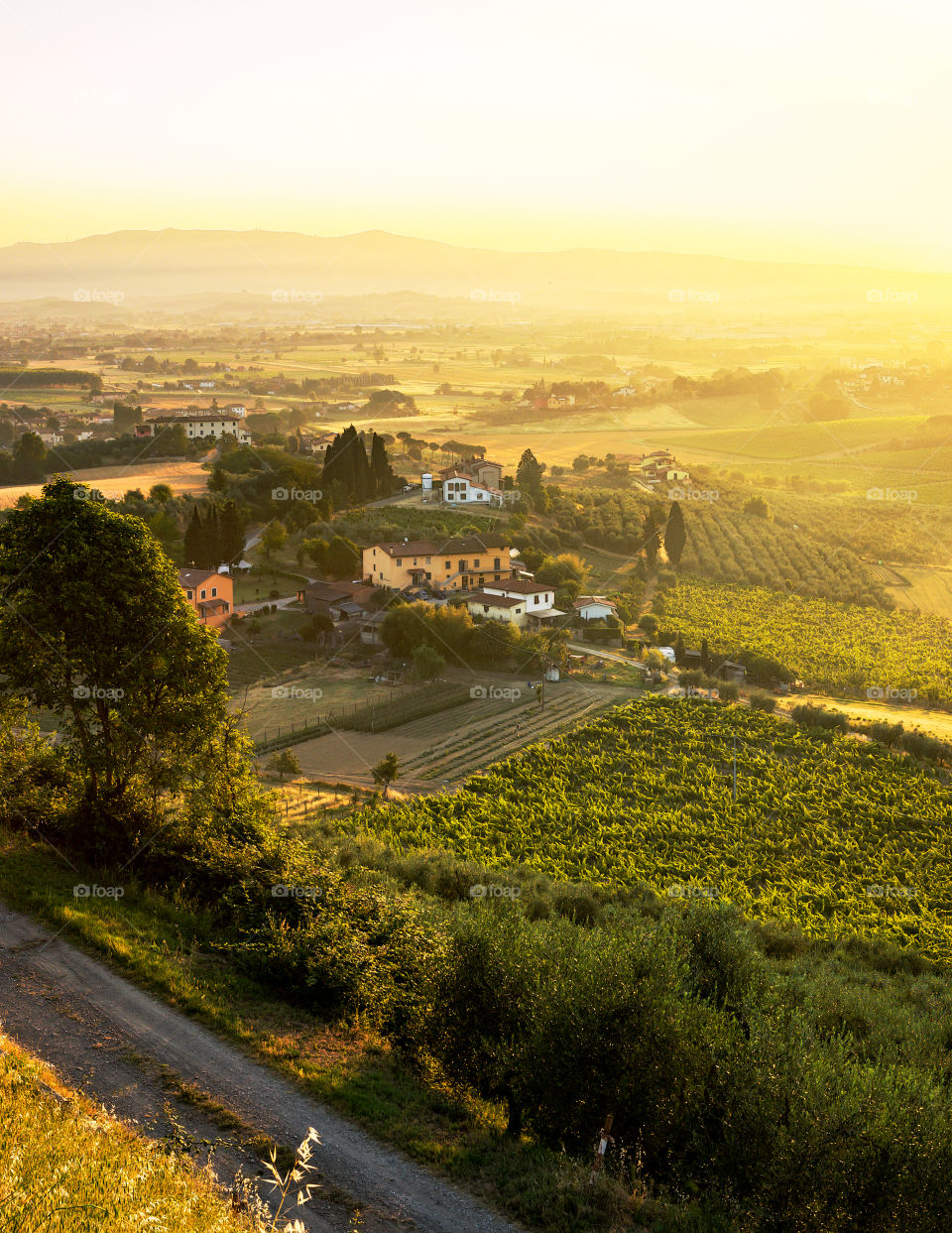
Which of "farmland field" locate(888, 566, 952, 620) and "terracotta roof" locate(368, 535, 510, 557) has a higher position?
"terracotta roof" locate(368, 535, 510, 557)

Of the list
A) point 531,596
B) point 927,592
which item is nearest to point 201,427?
point 531,596

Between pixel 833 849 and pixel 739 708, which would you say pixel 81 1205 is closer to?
pixel 833 849

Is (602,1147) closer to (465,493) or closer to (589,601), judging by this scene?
(589,601)

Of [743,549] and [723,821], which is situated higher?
[743,549]

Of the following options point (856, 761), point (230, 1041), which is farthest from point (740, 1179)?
point (856, 761)

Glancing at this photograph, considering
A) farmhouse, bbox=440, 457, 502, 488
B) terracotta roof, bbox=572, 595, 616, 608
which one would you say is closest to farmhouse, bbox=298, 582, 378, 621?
terracotta roof, bbox=572, 595, 616, 608

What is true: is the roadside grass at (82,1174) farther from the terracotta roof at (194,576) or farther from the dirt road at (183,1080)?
the terracotta roof at (194,576)

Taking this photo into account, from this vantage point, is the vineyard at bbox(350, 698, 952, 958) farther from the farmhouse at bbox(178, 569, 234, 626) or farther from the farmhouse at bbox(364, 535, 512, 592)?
the farmhouse at bbox(178, 569, 234, 626)
